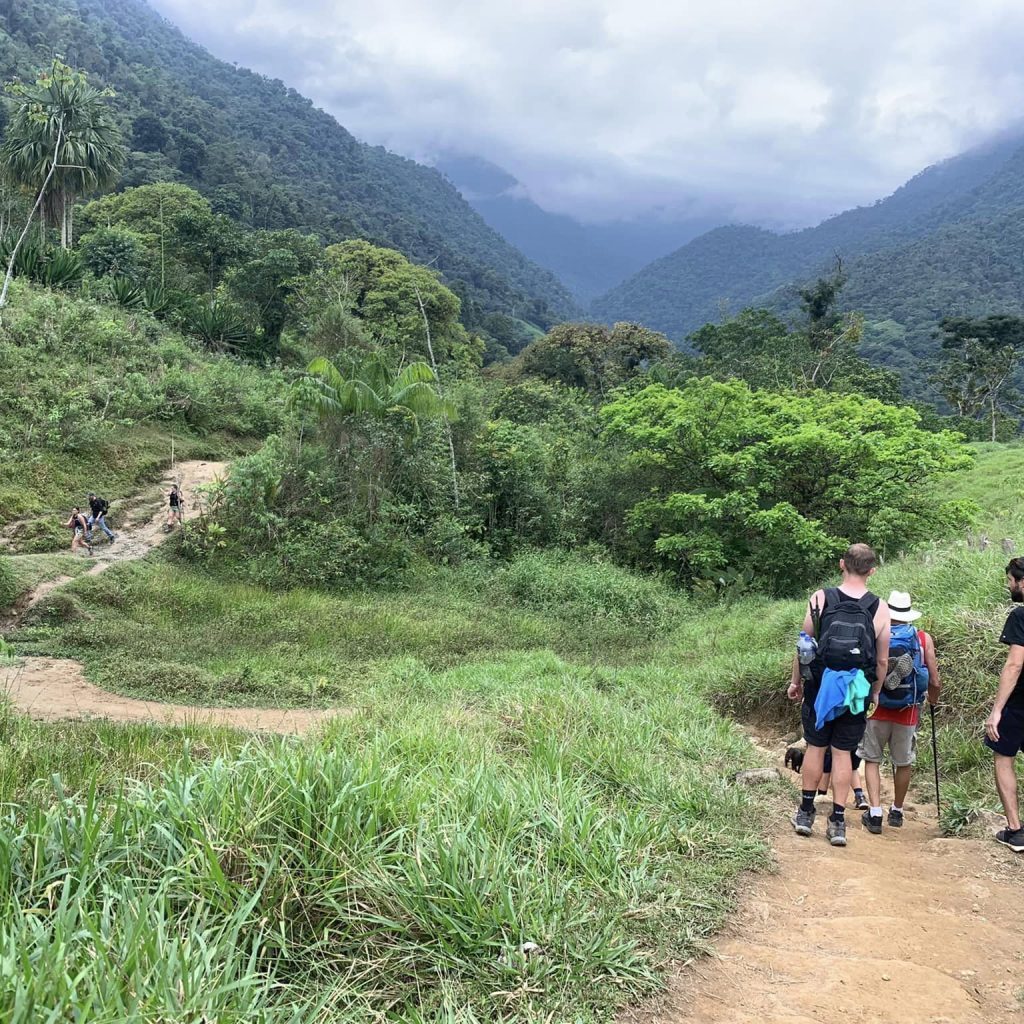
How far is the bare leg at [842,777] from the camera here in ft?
13.0

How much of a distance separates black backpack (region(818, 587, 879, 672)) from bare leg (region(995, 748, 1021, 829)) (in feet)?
3.02

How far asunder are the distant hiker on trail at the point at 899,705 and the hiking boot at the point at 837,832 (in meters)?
0.46

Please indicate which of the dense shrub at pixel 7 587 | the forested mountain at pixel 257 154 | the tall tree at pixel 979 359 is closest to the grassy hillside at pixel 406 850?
the dense shrub at pixel 7 587

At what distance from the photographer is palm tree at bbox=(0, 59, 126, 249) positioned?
23.2 m

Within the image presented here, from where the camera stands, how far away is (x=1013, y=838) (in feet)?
12.4

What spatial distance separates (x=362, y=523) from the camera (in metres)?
14.3

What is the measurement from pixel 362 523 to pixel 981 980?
1277cm

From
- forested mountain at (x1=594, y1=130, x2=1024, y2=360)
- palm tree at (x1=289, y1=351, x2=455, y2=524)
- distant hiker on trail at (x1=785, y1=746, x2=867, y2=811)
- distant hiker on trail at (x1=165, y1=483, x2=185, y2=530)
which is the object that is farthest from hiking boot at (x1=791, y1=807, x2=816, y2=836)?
forested mountain at (x1=594, y1=130, x2=1024, y2=360)

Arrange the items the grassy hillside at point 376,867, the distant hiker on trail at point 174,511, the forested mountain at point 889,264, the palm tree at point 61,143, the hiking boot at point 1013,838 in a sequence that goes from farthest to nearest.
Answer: the forested mountain at point 889,264, the palm tree at point 61,143, the distant hiker on trail at point 174,511, the hiking boot at point 1013,838, the grassy hillside at point 376,867

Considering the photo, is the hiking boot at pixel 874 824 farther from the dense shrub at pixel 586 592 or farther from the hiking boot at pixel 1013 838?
the dense shrub at pixel 586 592

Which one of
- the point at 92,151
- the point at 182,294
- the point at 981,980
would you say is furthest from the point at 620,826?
the point at 92,151

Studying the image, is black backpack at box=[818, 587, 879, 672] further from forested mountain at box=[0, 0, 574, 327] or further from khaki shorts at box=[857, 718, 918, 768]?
forested mountain at box=[0, 0, 574, 327]

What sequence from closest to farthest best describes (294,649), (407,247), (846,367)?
(294,649)
(846,367)
(407,247)

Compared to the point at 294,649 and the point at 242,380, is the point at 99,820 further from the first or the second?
the point at 242,380
